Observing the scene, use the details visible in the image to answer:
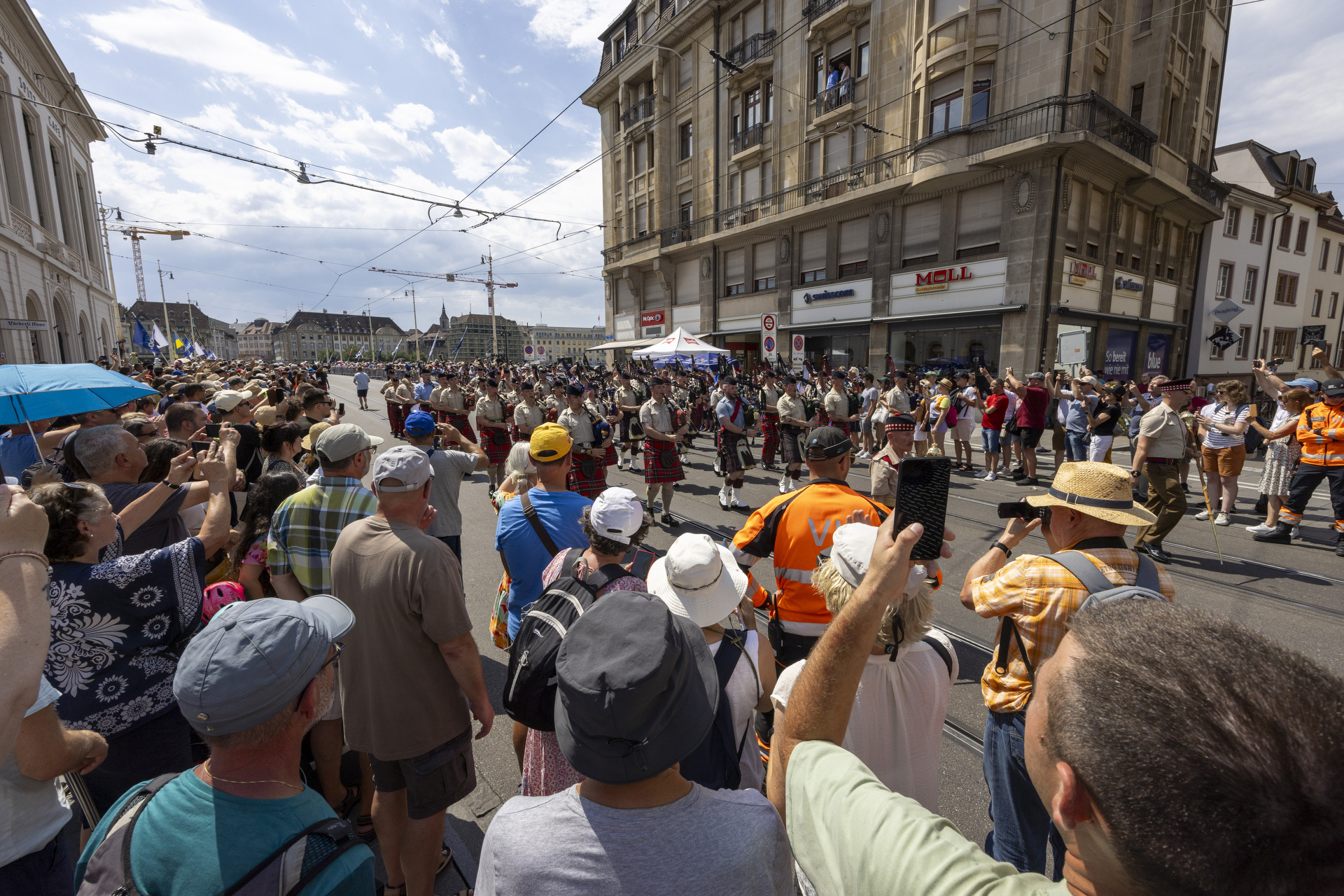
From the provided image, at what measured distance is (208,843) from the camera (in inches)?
45.1

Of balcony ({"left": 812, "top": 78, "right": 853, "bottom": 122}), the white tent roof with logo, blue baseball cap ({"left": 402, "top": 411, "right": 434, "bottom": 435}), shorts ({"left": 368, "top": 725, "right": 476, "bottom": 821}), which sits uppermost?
balcony ({"left": 812, "top": 78, "right": 853, "bottom": 122})

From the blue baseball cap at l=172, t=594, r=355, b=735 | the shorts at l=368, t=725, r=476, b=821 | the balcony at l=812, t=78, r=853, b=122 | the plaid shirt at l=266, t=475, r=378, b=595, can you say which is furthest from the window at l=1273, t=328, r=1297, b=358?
the blue baseball cap at l=172, t=594, r=355, b=735

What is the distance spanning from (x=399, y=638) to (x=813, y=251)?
76.6 ft

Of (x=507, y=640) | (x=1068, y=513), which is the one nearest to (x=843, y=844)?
(x=1068, y=513)

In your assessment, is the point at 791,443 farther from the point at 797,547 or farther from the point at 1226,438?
the point at 797,547

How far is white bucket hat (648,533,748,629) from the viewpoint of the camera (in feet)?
6.47

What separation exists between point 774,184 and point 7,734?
2608cm

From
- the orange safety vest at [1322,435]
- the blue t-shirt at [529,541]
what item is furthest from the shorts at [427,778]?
the orange safety vest at [1322,435]

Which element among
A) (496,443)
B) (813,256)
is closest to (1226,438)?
(496,443)

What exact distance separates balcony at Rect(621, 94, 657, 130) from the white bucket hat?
31.5 m

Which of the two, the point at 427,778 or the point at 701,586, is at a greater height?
the point at 701,586

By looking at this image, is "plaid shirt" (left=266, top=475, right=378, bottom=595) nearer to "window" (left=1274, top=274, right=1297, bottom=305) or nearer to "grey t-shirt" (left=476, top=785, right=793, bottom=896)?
"grey t-shirt" (left=476, top=785, right=793, bottom=896)

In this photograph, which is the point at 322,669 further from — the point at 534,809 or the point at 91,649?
the point at 91,649

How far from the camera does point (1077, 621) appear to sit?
1.02 meters
